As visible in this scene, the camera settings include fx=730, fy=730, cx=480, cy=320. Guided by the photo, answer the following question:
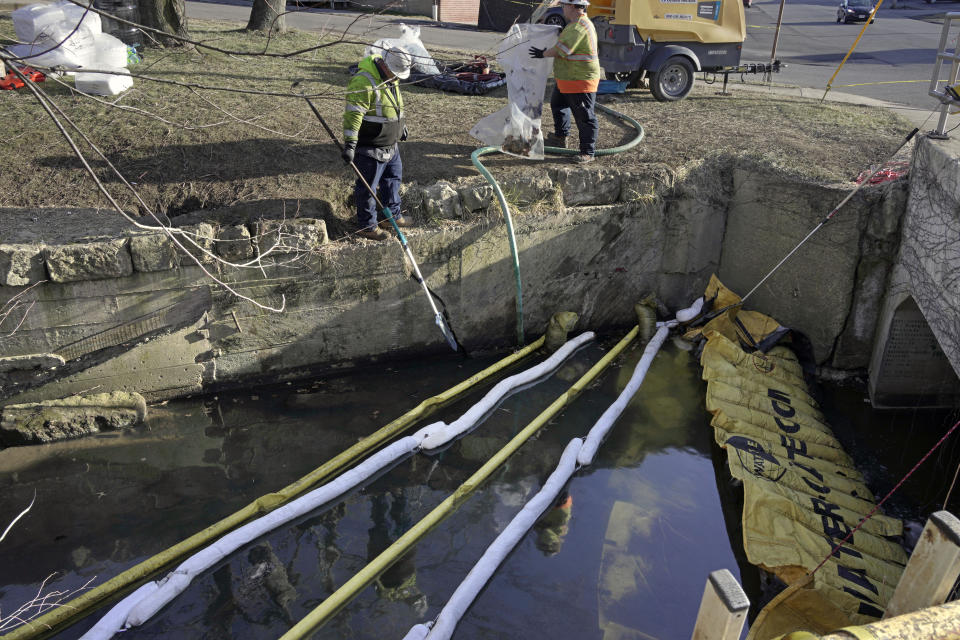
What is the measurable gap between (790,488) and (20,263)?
654cm

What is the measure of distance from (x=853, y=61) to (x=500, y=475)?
18.0m

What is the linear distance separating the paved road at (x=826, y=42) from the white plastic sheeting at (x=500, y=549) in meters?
6.27

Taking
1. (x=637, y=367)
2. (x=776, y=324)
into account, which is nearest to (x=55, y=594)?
(x=637, y=367)

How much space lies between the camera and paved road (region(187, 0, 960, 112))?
14.5 meters

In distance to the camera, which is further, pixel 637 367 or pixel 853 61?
pixel 853 61

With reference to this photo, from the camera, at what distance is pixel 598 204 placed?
26.7 ft

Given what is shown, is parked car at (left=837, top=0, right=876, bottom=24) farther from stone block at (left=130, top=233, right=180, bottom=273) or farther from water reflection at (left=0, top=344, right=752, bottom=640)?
stone block at (left=130, top=233, right=180, bottom=273)

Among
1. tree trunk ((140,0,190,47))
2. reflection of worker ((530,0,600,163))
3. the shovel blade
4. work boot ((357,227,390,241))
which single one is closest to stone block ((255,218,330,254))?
work boot ((357,227,390,241))

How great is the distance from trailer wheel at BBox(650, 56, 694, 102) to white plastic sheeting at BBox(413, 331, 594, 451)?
4503 mm

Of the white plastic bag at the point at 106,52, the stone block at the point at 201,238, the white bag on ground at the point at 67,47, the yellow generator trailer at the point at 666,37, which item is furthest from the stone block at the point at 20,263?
the yellow generator trailer at the point at 666,37

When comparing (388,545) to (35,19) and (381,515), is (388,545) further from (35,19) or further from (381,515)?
(35,19)

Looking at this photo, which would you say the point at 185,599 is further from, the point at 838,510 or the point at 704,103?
the point at 704,103

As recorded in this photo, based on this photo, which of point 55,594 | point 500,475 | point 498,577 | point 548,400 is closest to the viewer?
point 55,594

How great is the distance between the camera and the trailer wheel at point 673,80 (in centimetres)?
1055
